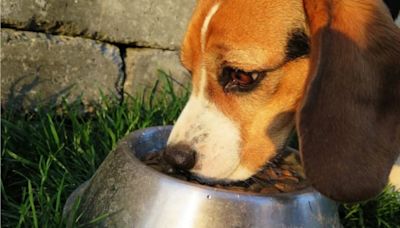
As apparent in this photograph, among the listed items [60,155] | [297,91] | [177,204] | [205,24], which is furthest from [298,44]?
[60,155]

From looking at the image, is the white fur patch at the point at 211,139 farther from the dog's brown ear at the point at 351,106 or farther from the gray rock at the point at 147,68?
the gray rock at the point at 147,68

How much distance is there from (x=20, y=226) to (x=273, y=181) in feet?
3.08

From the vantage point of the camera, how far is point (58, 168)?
286 cm

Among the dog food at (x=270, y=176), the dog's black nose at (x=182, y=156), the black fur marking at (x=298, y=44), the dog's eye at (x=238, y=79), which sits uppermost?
the black fur marking at (x=298, y=44)

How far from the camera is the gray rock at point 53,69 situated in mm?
3365

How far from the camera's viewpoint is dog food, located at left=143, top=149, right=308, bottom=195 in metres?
2.35

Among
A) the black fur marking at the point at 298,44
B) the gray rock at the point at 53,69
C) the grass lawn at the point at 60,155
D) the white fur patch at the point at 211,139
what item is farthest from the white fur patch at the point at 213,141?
the gray rock at the point at 53,69

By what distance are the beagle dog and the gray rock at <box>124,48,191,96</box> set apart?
129cm

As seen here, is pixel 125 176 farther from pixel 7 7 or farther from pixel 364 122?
pixel 7 7

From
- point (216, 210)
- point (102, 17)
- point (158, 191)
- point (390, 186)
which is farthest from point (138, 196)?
point (102, 17)

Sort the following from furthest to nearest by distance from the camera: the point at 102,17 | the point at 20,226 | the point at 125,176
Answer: the point at 102,17 < the point at 20,226 < the point at 125,176

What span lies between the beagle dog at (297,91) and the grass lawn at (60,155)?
65cm

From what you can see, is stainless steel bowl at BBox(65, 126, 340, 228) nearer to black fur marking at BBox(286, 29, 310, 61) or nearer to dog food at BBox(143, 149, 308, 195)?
dog food at BBox(143, 149, 308, 195)

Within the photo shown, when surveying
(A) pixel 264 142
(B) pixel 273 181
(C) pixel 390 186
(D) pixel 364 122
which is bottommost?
(C) pixel 390 186
